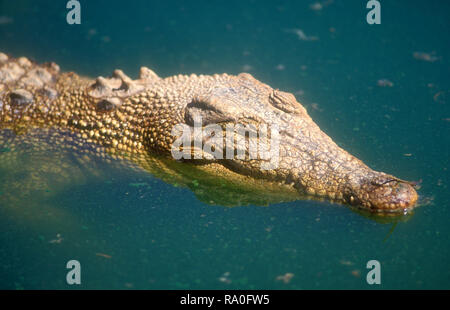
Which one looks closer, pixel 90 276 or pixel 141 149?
pixel 90 276

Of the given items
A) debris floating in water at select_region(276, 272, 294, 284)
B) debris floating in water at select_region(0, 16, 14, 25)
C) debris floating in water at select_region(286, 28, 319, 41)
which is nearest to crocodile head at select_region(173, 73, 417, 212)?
debris floating in water at select_region(276, 272, 294, 284)

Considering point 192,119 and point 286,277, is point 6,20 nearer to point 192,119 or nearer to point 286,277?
point 192,119

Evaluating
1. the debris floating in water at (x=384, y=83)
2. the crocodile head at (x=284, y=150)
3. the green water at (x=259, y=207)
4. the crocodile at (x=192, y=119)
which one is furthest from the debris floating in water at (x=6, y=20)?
the debris floating in water at (x=384, y=83)

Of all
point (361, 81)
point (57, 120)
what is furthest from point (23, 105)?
point (361, 81)

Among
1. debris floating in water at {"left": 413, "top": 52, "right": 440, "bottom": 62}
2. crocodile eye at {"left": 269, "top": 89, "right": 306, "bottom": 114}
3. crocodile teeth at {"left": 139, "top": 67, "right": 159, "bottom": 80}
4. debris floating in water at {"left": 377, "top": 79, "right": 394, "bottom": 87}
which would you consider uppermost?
debris floating in water at {"left": 413, "top": 52, "right": 440, "bottom": 62}

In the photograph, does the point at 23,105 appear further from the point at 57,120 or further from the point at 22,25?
the point at 22,25

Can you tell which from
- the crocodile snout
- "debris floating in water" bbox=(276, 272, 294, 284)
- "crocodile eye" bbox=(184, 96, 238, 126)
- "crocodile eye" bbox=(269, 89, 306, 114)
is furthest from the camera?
"crocodile eye" bbox=(269, 89, 306, 114)

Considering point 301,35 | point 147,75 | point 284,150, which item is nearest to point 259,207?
point 284,150

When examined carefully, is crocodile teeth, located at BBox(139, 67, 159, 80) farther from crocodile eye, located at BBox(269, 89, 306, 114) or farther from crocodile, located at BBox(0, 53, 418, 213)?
crocodile eye, located at BBox(269, 89, 306, 114)
